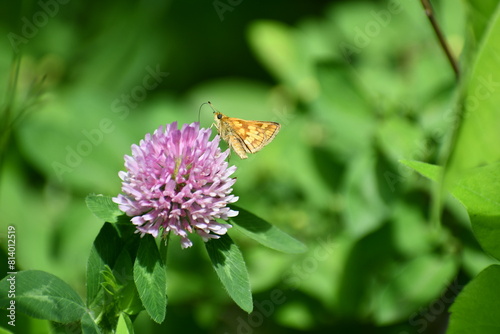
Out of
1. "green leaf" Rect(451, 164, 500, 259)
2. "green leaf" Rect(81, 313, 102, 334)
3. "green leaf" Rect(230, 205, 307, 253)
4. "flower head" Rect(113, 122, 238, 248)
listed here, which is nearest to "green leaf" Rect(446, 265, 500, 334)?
"green leaf" Rect(451, 164, 500, 259)

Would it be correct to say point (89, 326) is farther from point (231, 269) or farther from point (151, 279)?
point (231, 269)

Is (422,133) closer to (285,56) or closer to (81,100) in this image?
(285,56)

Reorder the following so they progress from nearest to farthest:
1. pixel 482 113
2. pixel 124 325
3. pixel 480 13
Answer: pixel 124 325, pixel 482 113, pixel 480 13

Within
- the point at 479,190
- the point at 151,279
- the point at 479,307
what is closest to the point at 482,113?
the point at 479,190

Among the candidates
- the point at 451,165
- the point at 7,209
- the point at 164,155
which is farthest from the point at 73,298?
the point at 7,209

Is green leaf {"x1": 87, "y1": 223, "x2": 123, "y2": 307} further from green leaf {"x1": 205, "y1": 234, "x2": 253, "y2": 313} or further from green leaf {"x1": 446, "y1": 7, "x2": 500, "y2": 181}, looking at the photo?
green leaf {"x1": 446, "y1": 7, "x2": 500, "y2": 181}
